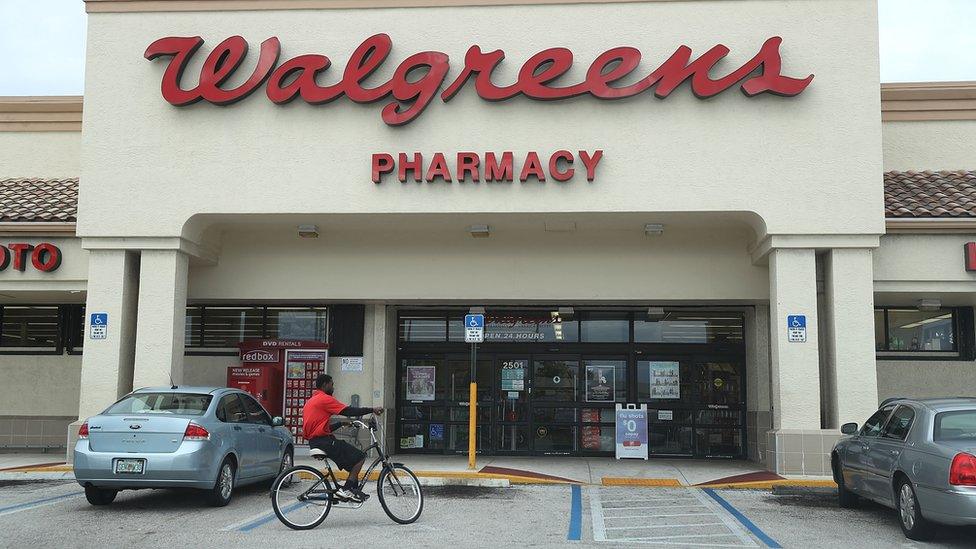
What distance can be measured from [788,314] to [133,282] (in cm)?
1158

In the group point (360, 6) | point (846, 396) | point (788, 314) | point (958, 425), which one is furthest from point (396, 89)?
point (958, 425)

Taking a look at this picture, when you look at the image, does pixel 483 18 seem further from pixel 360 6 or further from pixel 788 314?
pixel 788 314

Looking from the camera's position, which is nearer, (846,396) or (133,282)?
(846,396)

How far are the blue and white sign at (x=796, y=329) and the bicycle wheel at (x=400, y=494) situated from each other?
7.71m

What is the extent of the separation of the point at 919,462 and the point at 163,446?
330 inches

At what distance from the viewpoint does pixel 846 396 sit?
15.1 metres

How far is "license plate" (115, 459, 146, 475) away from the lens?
10.7m

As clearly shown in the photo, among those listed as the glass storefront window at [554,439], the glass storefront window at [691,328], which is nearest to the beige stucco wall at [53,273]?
the glass storefront window at [554,439]

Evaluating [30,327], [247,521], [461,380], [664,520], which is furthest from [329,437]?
[30,327]

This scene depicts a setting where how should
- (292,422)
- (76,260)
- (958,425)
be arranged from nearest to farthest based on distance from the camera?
(958,425) < (76,260) < (292,422)

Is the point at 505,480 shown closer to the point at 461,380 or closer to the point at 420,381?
the point at 461,380

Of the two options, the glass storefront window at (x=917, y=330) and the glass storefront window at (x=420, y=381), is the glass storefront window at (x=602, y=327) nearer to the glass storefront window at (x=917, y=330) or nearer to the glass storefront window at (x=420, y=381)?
the glass storefront window at (x=420, y=381)

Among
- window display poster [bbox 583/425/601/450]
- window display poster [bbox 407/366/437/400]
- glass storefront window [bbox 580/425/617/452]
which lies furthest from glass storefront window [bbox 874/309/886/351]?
window display poster [bbox 407/366/437/400]

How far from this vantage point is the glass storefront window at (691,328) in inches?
750
